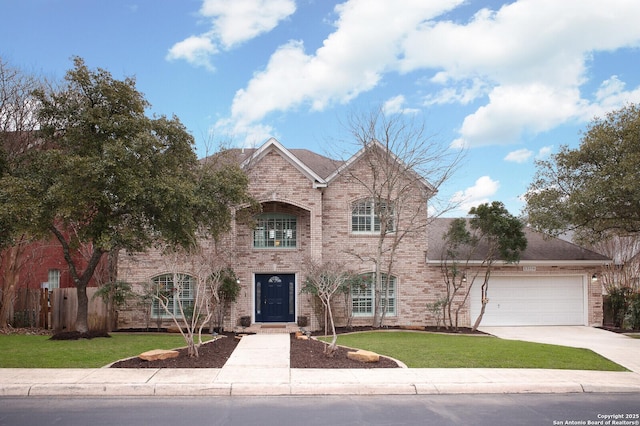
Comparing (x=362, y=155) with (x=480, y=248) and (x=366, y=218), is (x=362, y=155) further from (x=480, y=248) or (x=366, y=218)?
(x=480, y=248)

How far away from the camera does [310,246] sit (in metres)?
21.2

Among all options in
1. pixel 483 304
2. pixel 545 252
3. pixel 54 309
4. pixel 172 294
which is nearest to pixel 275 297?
pixel 172 294

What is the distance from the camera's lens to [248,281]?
2147cm

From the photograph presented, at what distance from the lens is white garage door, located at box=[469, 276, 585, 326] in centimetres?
2258

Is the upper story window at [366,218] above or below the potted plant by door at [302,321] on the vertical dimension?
above

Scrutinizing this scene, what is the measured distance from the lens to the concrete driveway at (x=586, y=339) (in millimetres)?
14048

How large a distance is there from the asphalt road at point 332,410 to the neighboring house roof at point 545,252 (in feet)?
41.6

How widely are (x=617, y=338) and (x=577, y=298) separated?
4.46 m

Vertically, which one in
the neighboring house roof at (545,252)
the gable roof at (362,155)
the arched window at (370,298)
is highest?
the gable roof at (362,155)

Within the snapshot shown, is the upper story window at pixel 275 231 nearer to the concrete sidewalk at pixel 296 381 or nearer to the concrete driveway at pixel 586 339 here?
the concrete driveway at pixel 586 339

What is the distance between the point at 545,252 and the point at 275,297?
39.3ft

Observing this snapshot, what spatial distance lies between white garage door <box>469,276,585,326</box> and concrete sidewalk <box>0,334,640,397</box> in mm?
10771

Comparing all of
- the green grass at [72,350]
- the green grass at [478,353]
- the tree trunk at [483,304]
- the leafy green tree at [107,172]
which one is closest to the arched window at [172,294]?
the green grass at [72,350]

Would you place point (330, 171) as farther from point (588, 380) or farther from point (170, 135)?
point (588, 380)
